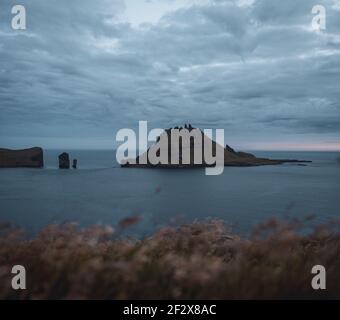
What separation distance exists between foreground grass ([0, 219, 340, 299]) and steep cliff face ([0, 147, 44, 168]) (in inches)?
6254

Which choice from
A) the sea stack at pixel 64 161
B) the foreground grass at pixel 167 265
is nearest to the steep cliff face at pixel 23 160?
the sea stack at pixel 64 161

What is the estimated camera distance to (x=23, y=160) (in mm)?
157125

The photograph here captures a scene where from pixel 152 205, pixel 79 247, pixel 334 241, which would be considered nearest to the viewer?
pixel 79 247

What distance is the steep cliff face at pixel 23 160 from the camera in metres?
155

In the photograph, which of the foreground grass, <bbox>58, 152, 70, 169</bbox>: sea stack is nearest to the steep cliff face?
<bbox>58, 152, 70, 169</bbox>: sea stack

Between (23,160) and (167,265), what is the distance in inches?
6513

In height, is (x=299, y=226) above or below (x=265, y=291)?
above

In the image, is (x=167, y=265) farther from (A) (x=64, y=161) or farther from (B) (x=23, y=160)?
(B) (x=23, y=160)

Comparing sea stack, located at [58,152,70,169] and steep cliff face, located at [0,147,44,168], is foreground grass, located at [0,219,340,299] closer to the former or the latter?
sea stack, located at [58,152,70,169]

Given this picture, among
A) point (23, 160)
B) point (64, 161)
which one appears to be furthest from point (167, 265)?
point (23, 160)

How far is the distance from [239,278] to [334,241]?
113 inches

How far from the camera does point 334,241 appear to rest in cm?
714

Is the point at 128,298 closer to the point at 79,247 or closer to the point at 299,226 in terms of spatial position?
the point at 79,247
